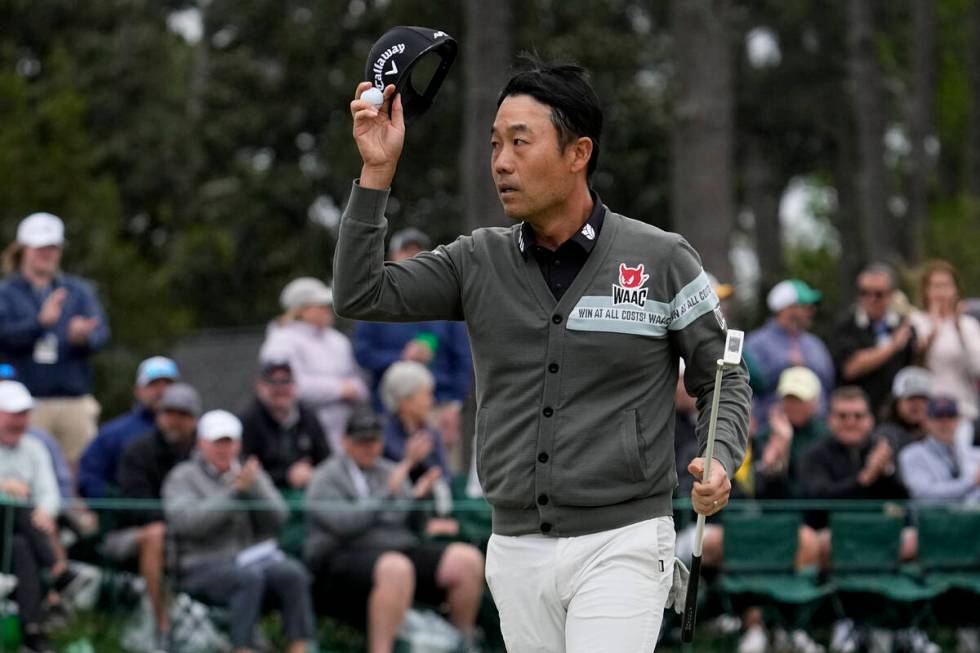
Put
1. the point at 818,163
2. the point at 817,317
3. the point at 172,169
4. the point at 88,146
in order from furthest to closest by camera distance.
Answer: the point at 818,163 → the point at 172,169 → the point at 817,317 → the point at 88,146

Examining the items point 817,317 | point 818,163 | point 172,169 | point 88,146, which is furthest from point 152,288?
point 818,163

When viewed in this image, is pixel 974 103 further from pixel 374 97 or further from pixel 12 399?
pixel 374 97

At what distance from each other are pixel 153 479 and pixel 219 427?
2.56 feet

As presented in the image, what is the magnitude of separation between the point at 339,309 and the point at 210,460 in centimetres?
521

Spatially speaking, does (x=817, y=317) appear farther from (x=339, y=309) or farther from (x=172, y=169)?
(x=339, y=309)

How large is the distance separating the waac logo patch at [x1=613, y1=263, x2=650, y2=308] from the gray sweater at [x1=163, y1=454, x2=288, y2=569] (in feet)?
17.0

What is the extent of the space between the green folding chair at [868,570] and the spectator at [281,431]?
3029mm

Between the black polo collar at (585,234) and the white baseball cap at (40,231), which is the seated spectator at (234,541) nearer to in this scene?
the white baseball cap at (40,231)

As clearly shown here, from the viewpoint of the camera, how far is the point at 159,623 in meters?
10.1

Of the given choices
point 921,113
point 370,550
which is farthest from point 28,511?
point 921,113

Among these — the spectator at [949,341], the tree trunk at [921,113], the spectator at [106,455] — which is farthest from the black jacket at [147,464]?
the tree trunk at [921,113]

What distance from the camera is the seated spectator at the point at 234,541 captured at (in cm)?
987

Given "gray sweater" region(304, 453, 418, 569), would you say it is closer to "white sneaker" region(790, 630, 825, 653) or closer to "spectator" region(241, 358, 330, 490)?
"spectator" region(241, 358, 330, 490)

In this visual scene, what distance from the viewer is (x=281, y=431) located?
36.2 feet
